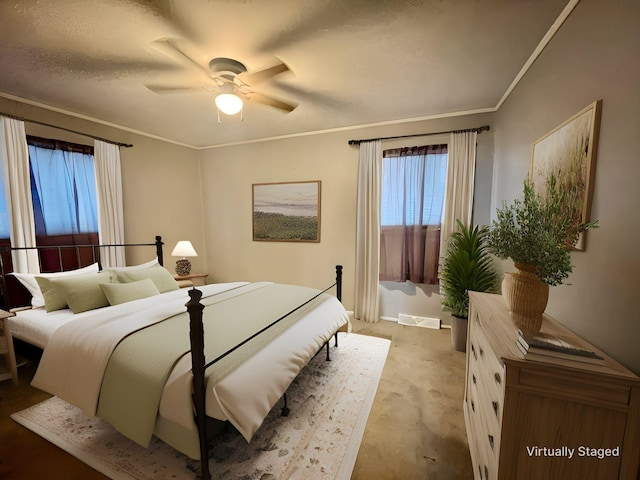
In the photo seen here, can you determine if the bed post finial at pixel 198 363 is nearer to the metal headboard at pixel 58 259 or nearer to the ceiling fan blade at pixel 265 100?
the ceiling fan blade at pixel 265 100

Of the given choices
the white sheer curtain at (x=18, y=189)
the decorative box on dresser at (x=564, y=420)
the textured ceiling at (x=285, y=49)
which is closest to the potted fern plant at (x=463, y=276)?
the textured ceiling at (x=285, y=49)

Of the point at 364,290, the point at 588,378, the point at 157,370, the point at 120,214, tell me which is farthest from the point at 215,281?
the point at 588,378

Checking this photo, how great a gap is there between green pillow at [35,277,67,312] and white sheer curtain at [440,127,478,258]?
396cm

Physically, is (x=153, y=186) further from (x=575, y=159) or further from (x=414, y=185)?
(x=575, y=159)

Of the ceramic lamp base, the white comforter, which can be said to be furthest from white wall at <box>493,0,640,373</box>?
the ceramic lamp base

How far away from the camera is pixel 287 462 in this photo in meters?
1.44

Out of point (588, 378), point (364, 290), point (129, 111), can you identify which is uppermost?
point (129, 111)

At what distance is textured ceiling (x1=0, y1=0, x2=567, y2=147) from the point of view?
58.4 inches

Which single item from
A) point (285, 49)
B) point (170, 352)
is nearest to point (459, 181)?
point (285, 49)

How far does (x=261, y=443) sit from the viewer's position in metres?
1.56

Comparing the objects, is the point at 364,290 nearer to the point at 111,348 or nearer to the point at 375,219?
the point at 375,219

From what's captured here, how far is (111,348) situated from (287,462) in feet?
Answer: 4.06

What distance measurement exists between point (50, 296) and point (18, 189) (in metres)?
1.20

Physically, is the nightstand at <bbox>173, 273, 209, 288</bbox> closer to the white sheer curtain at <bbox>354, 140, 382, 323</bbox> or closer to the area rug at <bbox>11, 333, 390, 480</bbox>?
the area rug at <bbox>11, 333, 390, 480</bbox>
